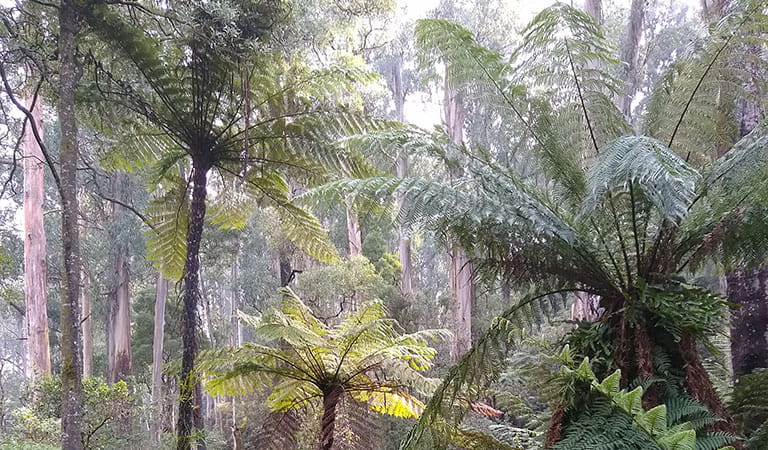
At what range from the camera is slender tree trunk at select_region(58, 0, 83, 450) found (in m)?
2.56

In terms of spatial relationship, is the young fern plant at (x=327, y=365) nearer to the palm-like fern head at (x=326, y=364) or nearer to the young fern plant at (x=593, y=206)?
the palm-like fern head at (x=326, y=364)

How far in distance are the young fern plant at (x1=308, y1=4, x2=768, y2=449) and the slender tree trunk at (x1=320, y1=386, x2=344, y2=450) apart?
0.95 metres

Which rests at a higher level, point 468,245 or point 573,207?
point 573,207

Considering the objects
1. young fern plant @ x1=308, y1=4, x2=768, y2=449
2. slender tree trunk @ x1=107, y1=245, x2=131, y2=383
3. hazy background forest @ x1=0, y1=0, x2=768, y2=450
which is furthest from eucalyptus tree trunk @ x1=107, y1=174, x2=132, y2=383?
young fern plant @ x1=308, y1=4, x2=768, y2=449

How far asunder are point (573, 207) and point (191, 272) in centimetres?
221

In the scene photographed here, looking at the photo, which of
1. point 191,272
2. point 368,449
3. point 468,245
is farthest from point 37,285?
point 468,245

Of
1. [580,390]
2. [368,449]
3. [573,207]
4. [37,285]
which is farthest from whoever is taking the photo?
[37,285]

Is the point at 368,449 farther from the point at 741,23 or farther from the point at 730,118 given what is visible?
the point at 741,23


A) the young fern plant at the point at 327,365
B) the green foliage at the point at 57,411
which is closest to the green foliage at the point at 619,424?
the young fern plant at the point at 327,365

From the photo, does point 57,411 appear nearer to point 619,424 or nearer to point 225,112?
point 225,112

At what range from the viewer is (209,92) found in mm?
3258

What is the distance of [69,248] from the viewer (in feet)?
8.65

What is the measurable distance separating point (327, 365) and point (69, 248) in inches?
60.9

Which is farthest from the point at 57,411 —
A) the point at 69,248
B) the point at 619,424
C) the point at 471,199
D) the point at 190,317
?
the point at 619,424
